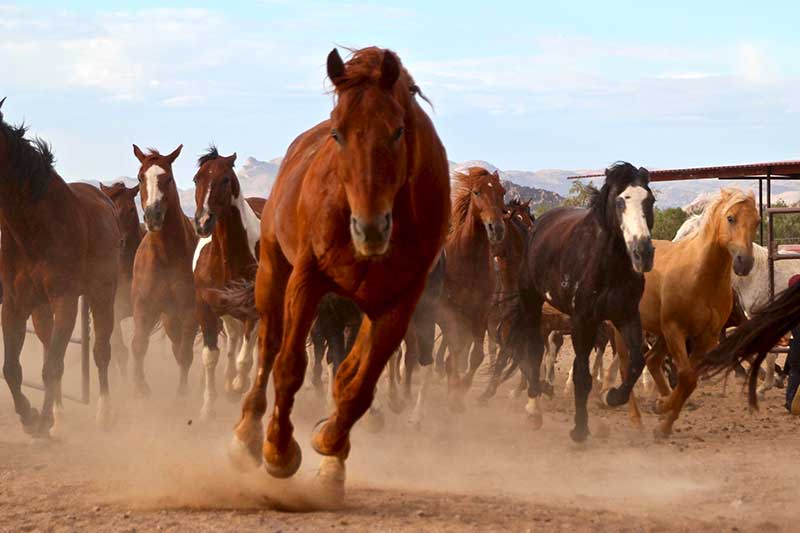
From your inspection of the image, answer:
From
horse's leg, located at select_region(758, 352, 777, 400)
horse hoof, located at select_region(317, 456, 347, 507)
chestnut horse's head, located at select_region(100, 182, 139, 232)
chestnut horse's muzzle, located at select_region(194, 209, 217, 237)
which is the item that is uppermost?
chestnut horse's head, located at select_region(100, 182, 139, 232)

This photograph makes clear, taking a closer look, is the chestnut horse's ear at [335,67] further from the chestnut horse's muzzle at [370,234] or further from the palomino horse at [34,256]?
the palomino horse at [34,256]

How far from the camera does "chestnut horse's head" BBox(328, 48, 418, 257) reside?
4.51 meters

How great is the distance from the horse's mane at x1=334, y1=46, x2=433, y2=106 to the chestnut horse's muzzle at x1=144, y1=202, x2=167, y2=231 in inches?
208

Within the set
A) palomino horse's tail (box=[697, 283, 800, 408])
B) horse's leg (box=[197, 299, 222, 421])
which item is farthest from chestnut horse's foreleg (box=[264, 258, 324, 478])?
horse's leg (box=[197, 299, 222, 421])

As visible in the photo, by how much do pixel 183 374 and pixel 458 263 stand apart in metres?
3.12

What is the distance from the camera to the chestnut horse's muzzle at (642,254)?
8602mm

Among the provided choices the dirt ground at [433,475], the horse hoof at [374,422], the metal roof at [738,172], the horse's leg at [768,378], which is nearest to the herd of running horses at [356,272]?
the dirt ground at [433,475]

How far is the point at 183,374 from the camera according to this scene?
37.1ft

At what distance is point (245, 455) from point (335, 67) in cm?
212

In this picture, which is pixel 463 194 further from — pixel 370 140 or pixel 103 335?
pixel 370 140

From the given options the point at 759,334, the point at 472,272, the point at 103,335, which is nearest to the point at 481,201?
the point at 472,272

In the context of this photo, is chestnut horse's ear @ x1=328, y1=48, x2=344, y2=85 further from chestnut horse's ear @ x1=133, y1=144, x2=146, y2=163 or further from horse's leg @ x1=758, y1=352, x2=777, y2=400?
horse's leg @ x1=758, y1=352, x2=777, y2=400

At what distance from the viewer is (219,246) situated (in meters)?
10.3

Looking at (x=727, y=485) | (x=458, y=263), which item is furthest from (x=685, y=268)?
(x=727, y=485)
